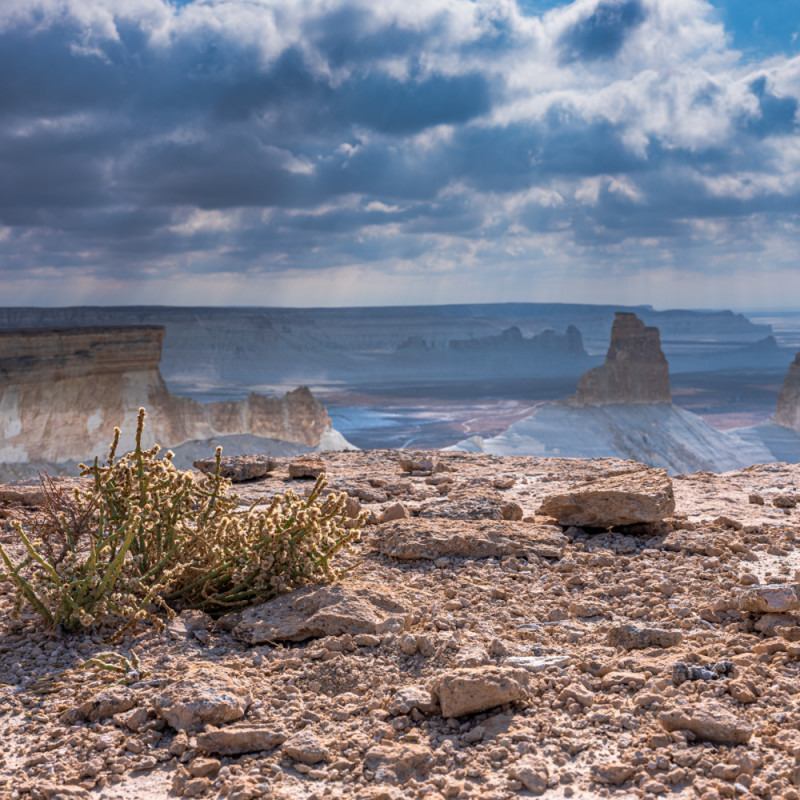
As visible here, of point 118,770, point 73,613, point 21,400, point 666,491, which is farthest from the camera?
point 21,400

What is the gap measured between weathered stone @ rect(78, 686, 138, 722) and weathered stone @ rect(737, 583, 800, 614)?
2.11 m

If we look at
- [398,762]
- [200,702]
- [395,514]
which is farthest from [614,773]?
[395,514]

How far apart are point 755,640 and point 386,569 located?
1.54 meters

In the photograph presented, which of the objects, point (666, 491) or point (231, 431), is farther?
point (231, 431)

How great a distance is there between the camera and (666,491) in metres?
4.16

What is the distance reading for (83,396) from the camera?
89.5ft

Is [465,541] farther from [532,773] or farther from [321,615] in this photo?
[532,773]

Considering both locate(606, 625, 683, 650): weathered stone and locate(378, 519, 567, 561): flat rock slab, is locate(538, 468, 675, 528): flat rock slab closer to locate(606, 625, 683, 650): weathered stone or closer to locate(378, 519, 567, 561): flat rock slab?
locate(378, 519, 567, 561): flat rock slab

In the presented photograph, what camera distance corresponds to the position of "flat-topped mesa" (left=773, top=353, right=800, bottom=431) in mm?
49312

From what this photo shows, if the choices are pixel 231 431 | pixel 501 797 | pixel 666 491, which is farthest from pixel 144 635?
pixel 231 431

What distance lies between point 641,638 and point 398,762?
3.58ft

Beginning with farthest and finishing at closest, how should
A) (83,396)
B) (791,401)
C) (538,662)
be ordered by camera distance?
(791,401) → (83,396) → (538,662)

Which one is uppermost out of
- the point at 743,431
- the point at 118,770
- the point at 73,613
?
the point at 73,613

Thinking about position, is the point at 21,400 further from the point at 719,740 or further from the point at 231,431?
the point at 719,740
